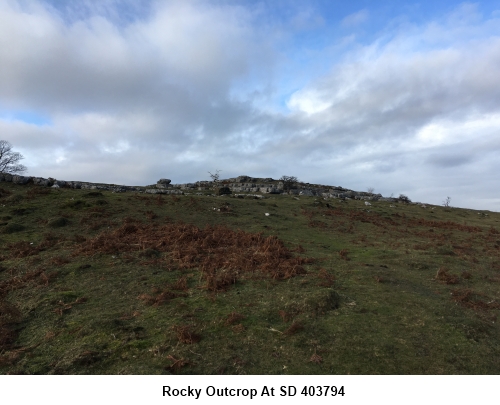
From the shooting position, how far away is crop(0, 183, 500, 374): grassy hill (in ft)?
27.1

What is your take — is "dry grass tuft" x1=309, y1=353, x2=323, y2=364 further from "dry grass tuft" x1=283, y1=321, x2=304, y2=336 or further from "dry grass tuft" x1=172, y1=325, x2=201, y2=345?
"dry grass tuft" x1=172, y1=325, x2=201, y2=345

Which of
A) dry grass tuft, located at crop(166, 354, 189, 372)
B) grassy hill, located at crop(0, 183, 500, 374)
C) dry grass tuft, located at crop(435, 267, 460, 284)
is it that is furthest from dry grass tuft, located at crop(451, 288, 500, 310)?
dry grass tuft, located at crop(166, 354, 189, 372)

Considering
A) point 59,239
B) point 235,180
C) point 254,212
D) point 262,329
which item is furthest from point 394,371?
point 235,180

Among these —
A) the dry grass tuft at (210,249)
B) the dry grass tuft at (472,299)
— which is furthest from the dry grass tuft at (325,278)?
the dry grass tuft at (472,299)

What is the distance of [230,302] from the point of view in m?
11.6

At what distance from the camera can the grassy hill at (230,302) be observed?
827cm

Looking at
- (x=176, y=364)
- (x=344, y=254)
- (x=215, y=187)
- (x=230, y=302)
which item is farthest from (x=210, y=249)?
(x=215, y=187)

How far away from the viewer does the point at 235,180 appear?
81.4 m

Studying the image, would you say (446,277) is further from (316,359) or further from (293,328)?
(316,359)

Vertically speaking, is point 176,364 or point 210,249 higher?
point 210,249

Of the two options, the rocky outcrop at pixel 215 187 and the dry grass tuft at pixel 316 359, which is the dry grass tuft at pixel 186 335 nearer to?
the dry grass tuft at pixel 316 359

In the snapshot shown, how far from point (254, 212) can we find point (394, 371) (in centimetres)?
2502

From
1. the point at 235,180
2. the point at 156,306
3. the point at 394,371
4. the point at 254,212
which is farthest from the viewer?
the point at 235,180

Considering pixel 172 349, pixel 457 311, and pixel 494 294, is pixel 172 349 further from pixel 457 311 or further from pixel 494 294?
pixel 494 294
